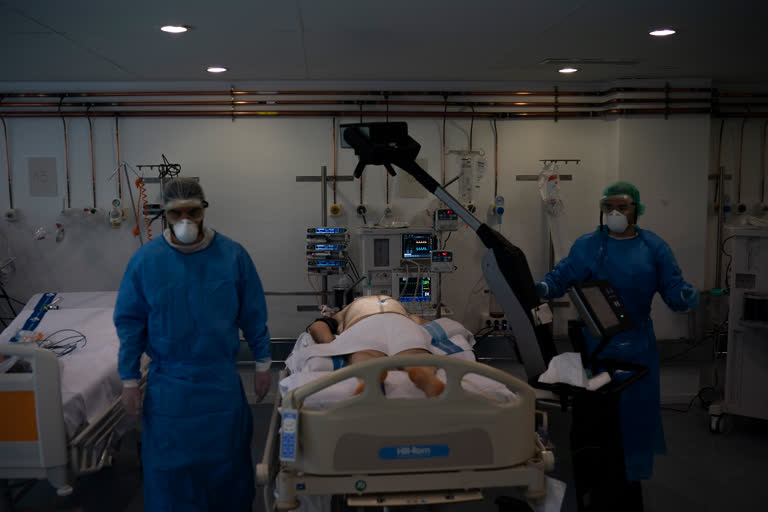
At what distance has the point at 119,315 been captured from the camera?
2.16 meters

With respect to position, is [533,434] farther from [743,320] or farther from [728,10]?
[743,320]

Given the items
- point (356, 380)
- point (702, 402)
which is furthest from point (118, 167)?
point (702, 402)

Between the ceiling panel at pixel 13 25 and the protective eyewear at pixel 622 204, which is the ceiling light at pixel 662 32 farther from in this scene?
the ceiling panel at pixel 13 25

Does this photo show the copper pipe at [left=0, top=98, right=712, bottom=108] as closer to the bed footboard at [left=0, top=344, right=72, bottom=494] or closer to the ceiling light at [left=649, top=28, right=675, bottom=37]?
the ceiling light at [left=649, top=28, right=675, bottom=37]

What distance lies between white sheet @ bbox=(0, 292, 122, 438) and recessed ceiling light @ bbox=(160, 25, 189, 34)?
5.63 feet

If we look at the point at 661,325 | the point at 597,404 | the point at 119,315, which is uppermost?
the point at 119,315

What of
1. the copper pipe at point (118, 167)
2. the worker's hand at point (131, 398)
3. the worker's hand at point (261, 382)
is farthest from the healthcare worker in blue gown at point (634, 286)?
the copper pipe at point (118, 167)

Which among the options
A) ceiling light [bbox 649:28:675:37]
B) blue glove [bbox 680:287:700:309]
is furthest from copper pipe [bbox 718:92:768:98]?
blue glove [bbox 680:287:700:309]

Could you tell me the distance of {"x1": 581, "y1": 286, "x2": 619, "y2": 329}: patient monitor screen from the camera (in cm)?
187

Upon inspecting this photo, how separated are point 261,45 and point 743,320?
357cm

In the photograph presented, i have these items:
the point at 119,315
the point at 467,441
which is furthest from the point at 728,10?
the point at 119,315

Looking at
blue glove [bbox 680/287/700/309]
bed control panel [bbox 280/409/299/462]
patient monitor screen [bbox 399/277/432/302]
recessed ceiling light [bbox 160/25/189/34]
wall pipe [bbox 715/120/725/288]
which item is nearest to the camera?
bed control panel [bbox 280/409/299/462]

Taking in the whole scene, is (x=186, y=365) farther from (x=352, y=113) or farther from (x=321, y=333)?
(x=352, y=113)

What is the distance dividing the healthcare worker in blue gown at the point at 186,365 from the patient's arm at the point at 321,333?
2.75 feet
